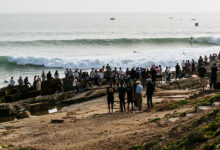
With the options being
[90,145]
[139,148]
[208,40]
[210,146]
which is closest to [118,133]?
A: [90,145]

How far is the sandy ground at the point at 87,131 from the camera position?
991cm

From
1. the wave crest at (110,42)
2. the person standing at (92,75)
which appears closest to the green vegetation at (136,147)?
the person standing at (92,75)

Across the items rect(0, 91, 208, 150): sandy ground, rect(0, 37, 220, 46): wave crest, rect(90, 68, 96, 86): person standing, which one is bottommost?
rect(0, 91, 208, 150): sandy ground

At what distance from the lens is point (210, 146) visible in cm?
708

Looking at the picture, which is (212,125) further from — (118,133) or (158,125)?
(118,133)

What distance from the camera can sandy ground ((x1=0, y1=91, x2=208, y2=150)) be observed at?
991 cm

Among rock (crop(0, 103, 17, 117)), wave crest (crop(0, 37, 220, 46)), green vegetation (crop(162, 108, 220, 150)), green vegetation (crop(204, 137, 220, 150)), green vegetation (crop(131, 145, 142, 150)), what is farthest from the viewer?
wave crest (crop(0, 37, 220, 46))

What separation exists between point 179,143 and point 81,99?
1278 centimetres

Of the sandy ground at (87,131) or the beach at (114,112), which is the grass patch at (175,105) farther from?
the sandy ground at (87,131)

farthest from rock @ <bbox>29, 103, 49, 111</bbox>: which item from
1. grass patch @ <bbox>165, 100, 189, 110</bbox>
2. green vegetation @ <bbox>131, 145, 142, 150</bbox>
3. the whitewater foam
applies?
the whitewater foam

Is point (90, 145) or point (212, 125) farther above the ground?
point (212, 125)

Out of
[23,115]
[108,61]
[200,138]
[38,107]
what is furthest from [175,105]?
[108,61]

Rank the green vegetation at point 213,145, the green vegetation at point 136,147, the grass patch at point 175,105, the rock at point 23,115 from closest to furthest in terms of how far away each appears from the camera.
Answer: the green vegetation at point 213,145, the green vegetation at point 136,147, the grass patch at point 175,105, the rock at point 23,115

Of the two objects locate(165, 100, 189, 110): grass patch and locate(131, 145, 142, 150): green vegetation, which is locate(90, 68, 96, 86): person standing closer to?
locate(165, 100, 189, 110): grass patch
